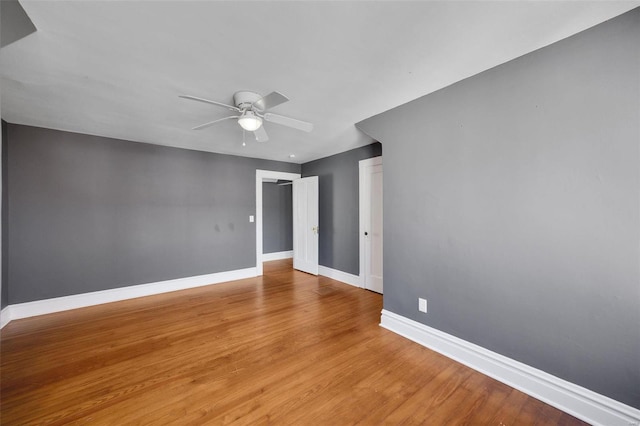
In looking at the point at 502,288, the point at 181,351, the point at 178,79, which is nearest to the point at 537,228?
the point at 502,288

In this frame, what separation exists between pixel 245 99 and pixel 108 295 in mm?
3629

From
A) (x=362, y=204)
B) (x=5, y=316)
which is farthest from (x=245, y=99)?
(x=5, y=316)

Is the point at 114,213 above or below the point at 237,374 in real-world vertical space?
above

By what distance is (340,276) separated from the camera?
4.59 m

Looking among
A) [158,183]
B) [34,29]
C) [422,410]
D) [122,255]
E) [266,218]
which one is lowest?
[422,410]

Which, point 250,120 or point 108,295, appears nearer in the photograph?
point 250,120

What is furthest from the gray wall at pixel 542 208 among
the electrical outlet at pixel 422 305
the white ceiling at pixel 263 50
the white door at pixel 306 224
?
the white door at pixel 306 224

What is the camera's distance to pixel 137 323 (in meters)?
2.91

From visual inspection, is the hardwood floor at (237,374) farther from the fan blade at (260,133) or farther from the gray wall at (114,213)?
the fan blade at (260,133)

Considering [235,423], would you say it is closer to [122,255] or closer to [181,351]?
[181,351]

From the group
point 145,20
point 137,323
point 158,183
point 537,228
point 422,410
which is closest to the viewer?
point 145,20

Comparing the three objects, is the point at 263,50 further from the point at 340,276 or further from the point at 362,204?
the point at 340,276

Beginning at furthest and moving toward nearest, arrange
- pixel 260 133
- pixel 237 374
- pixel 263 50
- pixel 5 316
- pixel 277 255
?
pixel 277 255 → pixel 5 316 → pixel 260 133 → pixel 237 374 → pixel 263 50

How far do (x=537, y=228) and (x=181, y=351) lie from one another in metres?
3.27
